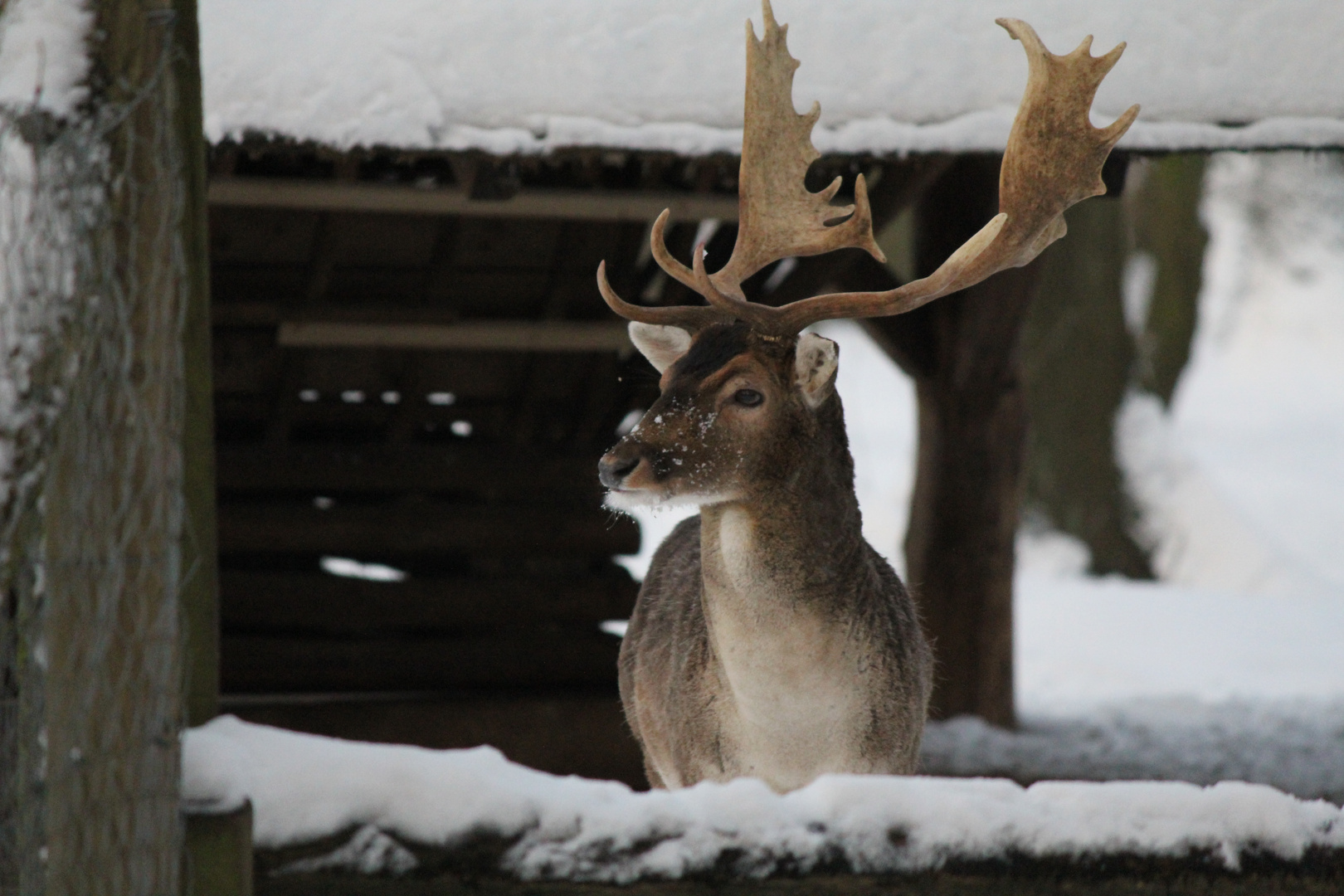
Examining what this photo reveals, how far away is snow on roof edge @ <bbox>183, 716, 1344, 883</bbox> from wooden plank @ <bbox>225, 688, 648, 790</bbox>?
229 inches

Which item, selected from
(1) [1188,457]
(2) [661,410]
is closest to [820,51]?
(2) [661,410]

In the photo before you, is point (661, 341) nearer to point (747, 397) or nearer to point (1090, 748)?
A: point (747, 397)

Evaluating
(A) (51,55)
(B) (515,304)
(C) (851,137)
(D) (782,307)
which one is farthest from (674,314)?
(B) (515,304)

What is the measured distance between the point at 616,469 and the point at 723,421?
1.18 ft

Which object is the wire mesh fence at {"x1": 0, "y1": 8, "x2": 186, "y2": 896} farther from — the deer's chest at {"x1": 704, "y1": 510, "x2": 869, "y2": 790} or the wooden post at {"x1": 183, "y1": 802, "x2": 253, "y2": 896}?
the deer's chest at {"x1": 704, "y1": 510, "x2": 869, "y2": 790}

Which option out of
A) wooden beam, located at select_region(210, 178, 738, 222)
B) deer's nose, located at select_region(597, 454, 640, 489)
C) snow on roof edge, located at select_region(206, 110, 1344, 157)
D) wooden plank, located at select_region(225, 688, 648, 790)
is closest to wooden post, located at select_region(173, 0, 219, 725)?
deer's nose, located at select_region(597, 454, 640, 489)

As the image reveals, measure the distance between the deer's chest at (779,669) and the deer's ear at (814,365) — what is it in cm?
39

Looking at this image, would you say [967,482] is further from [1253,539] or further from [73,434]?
[1253,539]

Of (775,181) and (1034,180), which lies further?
(775,181)

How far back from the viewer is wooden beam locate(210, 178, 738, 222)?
6.47m

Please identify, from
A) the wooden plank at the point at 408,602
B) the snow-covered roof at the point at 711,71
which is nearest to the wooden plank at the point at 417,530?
the wooden plank at the point at 408,602

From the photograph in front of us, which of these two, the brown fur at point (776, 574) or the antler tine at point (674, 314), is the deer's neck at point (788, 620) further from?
the antler tine at point (674, 314)

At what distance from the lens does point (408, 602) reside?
8.62 meters

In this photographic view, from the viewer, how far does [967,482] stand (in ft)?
28.9
